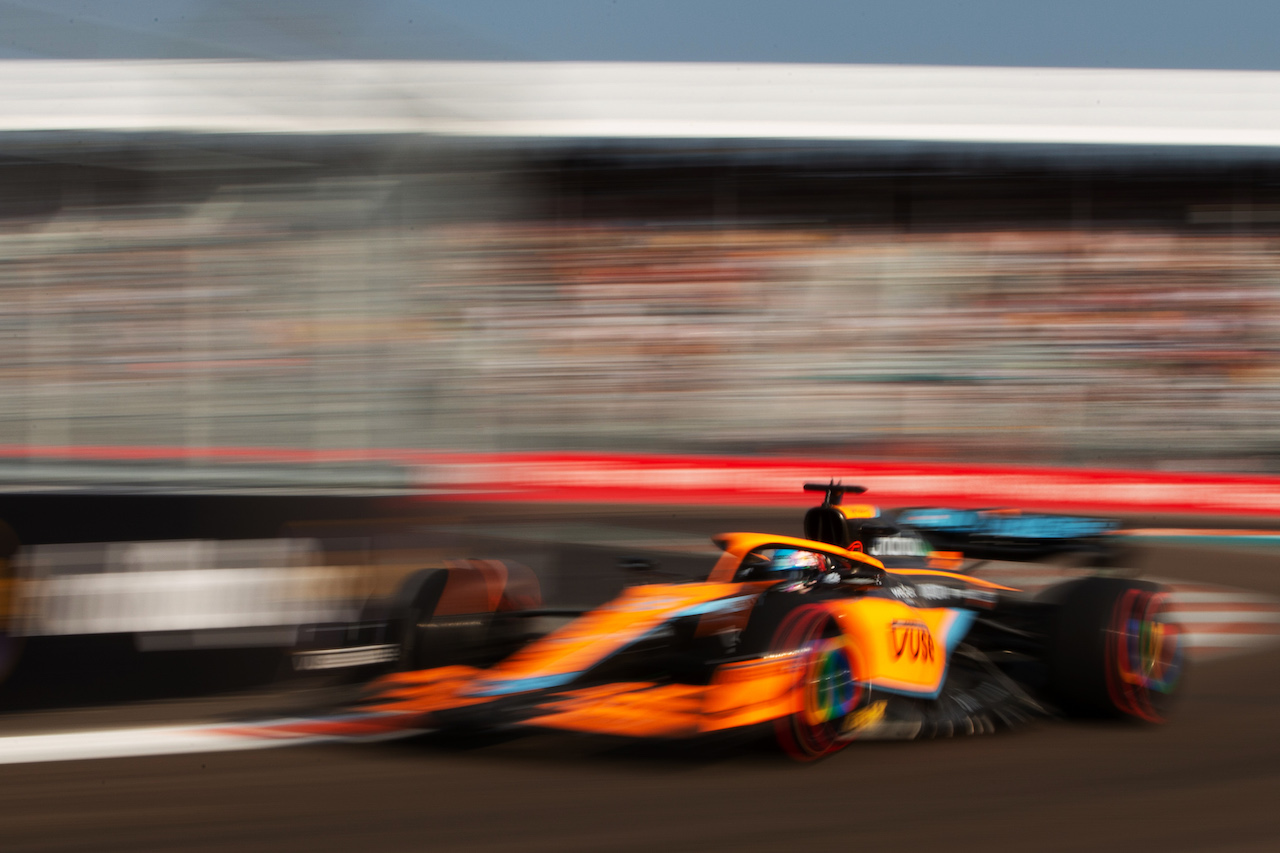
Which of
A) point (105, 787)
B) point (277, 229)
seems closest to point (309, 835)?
point (105, 787)

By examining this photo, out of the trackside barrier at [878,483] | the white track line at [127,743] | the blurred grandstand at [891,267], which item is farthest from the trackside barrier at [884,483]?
the white track line at [127,743]

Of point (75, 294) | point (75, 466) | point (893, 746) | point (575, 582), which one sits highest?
point (75, 294)

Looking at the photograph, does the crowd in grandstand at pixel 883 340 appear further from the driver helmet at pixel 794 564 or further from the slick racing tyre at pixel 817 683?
the slick racing tyre at pixel 817 683

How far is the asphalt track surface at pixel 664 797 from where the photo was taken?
2852 millimetres

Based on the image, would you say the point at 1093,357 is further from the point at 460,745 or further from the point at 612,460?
the point at 460,745

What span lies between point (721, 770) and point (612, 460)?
7.87 m

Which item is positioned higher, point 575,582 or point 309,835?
point 575,582

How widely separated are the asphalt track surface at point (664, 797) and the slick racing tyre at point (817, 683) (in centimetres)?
8

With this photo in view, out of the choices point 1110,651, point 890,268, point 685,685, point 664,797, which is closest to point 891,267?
point 890,268

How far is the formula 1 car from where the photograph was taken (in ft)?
10.8

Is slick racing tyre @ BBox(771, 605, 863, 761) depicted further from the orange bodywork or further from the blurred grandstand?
the blurred grandstand

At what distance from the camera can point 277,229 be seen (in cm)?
396

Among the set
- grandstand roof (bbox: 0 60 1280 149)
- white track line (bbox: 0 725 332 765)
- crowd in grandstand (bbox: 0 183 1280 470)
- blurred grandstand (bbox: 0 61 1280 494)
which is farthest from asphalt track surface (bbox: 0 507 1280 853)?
grandstand roof (bbox: 0 60 1280 149)

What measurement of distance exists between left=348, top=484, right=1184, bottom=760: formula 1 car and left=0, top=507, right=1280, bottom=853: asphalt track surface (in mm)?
127
